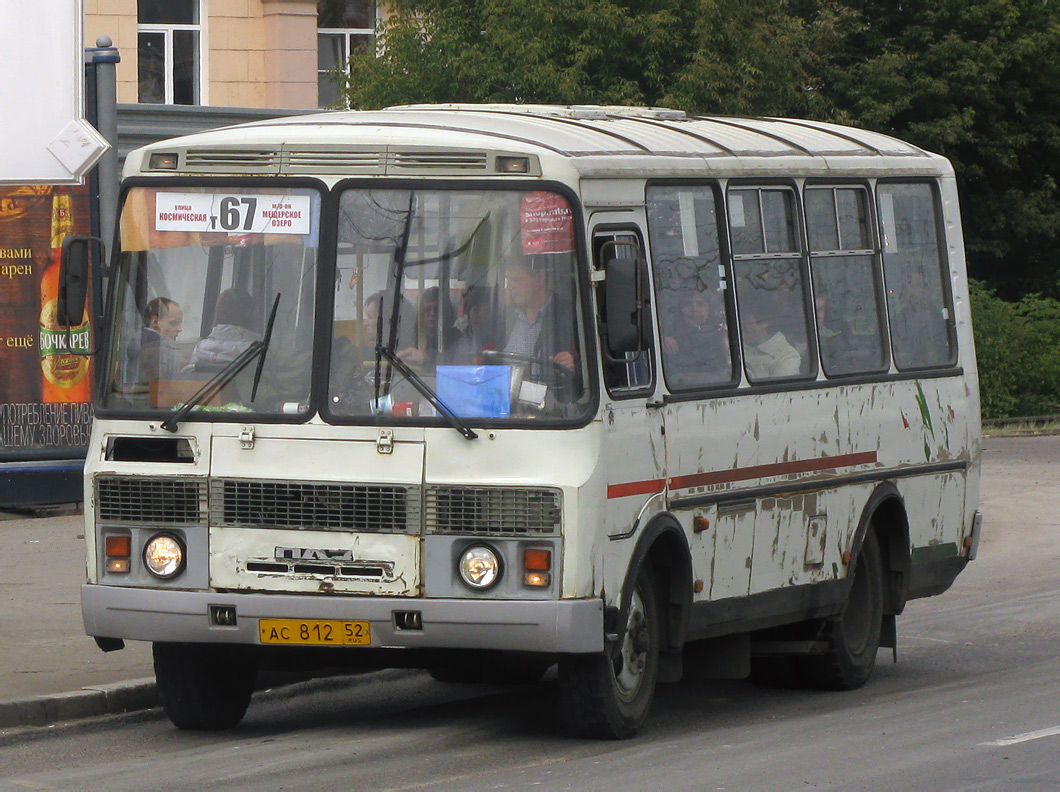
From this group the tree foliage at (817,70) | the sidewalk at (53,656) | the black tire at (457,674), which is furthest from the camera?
the tree foliage at (817,70)

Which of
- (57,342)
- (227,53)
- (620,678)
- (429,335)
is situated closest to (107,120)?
(57,342)

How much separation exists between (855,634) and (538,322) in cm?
357

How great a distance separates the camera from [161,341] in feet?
29.6

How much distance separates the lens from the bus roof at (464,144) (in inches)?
346

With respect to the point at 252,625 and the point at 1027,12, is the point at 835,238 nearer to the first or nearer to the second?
the point at 252,625

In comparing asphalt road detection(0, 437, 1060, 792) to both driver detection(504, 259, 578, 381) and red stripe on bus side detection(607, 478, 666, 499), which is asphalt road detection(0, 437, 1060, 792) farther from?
driver detection(504, 259, 578, 381)

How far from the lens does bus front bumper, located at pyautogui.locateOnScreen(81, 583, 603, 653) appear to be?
842cm

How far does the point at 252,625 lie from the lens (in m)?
8.62

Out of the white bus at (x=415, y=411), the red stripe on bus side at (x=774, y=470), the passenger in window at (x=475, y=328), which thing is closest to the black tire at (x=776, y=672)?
→ the red stripe on bus side at (x=774, y=470)

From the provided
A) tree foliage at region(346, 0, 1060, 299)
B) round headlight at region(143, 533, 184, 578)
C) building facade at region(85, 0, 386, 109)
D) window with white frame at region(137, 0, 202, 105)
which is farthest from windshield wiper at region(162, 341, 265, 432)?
window with white frame at region(137, 0, 202, 105)

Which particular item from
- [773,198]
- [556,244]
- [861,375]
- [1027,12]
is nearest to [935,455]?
[861,375]

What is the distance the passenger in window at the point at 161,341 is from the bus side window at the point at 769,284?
2.69 metres

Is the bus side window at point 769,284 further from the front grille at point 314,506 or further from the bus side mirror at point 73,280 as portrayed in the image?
the bus side mirror at point 73,280

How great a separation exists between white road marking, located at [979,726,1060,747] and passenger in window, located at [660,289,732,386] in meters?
2.01
